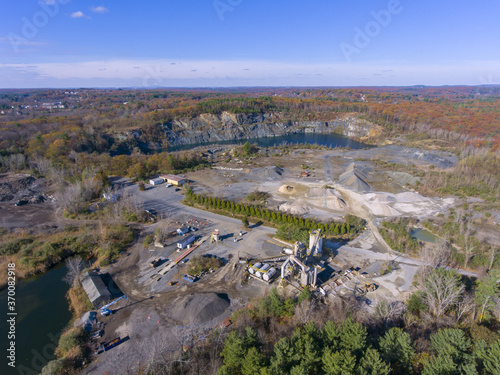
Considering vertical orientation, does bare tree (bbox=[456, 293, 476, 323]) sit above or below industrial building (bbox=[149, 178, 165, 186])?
above

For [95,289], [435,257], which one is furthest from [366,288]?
[95,289]

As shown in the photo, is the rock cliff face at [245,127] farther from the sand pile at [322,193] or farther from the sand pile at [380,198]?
the sand pile at [380,198]

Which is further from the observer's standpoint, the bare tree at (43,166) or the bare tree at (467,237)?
the bare tree at (43,166)

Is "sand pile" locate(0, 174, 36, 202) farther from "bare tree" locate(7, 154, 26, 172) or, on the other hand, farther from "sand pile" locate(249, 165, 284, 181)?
"sand pile" locate(249, 165, 284, 181)

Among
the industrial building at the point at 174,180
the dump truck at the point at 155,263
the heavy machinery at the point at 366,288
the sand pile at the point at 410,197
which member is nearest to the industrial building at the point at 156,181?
the industrial building at the point at 174,180

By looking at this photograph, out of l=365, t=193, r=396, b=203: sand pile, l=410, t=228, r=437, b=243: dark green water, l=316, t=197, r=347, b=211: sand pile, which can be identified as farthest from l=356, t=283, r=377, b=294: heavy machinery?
l=365, t=193, r=396, b=203: sand pile
